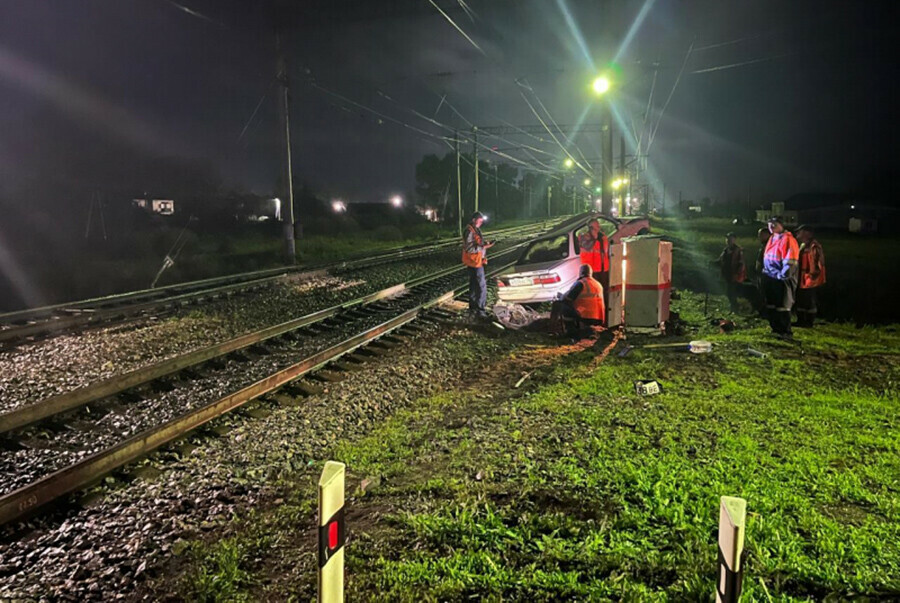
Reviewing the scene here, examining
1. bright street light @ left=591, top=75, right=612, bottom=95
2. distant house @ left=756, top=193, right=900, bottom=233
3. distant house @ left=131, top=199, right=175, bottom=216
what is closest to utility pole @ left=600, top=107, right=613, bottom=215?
bright street light @ left=591, top=75, right=612, bottom=95

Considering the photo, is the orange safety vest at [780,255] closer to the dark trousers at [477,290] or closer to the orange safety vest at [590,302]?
the orange safety vest at [590,302]

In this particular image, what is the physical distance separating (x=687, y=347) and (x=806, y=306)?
131 inches

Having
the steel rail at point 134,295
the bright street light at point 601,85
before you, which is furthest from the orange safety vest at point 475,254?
the bright street light at point 601,85

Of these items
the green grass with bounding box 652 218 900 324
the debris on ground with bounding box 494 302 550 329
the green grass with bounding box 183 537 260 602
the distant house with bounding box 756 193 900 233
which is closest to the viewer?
the green grass with bounding box 183 537 260 602

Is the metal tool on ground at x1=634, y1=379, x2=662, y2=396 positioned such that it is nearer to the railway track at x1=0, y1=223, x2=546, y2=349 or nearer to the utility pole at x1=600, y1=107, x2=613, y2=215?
the railway track at x1=0, y1=223, x2=546, y2=349

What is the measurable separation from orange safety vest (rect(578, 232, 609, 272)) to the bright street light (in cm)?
1255

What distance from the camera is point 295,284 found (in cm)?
1691

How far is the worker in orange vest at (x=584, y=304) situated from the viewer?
1064 centimetres

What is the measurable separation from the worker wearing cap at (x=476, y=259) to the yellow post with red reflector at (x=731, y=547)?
9869 millimetres

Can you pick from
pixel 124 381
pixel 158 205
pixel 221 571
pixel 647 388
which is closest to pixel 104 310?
pixel 124 381

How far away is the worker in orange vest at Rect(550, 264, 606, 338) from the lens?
10641 millimetres

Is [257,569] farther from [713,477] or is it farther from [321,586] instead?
[713,477]

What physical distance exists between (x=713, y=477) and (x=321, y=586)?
3.46 metres

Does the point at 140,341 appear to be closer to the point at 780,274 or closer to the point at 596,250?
the point at 596,250
